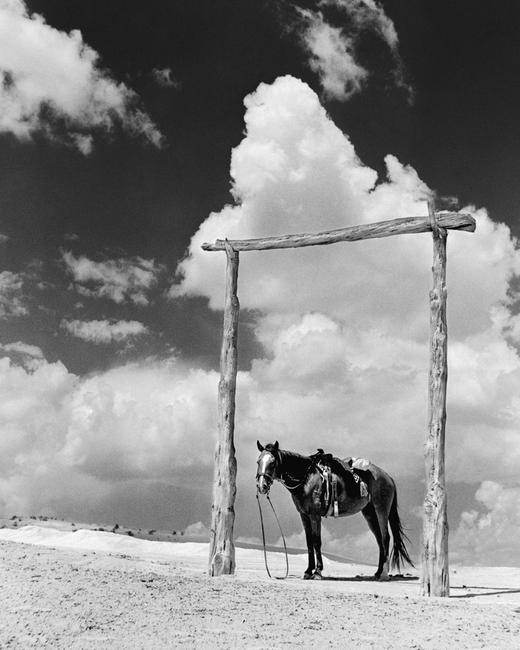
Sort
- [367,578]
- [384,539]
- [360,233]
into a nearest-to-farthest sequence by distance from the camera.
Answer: [360,233] < [367,578] < [384,539]

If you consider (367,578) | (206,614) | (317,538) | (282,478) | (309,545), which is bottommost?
(367,578)

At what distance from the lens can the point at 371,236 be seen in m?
14.8

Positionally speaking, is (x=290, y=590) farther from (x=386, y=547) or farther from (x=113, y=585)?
(x=386, y=547)

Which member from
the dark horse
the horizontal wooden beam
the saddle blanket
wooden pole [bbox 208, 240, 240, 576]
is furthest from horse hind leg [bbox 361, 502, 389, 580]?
the horizontal wooden beam

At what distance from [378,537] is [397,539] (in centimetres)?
55

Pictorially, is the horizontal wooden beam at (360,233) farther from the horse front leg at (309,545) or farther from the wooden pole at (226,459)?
the horse front leg at (309,545)

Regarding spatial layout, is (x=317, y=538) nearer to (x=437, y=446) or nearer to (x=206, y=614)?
(x=437, y=446)

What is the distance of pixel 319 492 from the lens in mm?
14203

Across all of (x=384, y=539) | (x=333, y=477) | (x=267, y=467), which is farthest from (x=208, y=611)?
(x=384, y=539)

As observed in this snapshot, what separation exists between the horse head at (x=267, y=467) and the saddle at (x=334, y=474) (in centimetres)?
92

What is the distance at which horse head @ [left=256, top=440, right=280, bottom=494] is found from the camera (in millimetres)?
13711

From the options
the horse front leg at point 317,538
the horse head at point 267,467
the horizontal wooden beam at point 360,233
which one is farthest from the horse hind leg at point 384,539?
the horizontal wooden beam at point 360,233

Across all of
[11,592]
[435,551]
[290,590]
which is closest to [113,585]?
[11,592]

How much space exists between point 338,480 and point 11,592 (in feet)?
21.2
